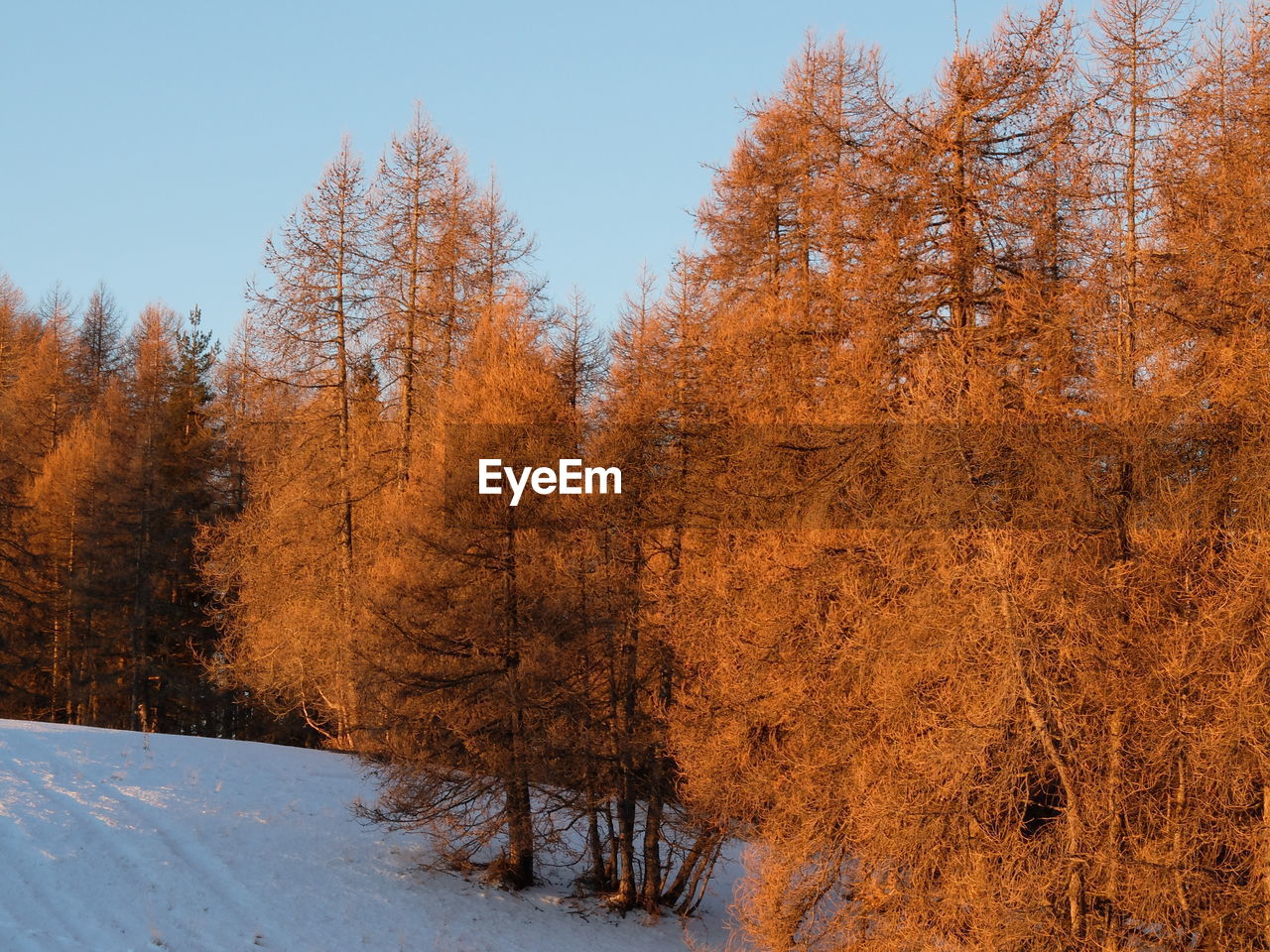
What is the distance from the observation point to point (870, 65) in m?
19.5

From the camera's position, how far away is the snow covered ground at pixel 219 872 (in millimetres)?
11398

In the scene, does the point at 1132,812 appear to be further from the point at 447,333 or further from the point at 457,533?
the point at 447,333

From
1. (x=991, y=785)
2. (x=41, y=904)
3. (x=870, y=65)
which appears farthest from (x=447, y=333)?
(x=991, y=785)

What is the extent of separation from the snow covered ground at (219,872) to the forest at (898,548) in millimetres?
891

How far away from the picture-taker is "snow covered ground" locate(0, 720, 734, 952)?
37.4ft

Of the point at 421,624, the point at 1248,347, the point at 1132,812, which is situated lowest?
the point at 1132,812

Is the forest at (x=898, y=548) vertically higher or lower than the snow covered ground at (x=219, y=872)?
higher

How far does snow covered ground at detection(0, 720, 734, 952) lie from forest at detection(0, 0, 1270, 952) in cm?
89

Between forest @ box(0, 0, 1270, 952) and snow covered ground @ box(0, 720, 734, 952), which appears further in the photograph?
snow covered ground @ box(0, 720, 734, 952)

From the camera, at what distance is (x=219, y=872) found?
43.7ft

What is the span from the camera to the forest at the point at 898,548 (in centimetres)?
950

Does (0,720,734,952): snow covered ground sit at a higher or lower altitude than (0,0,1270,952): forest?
lower

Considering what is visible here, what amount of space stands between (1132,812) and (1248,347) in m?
4.42

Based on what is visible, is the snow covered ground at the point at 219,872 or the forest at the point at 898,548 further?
the snow covered ground at the point at 219,872
